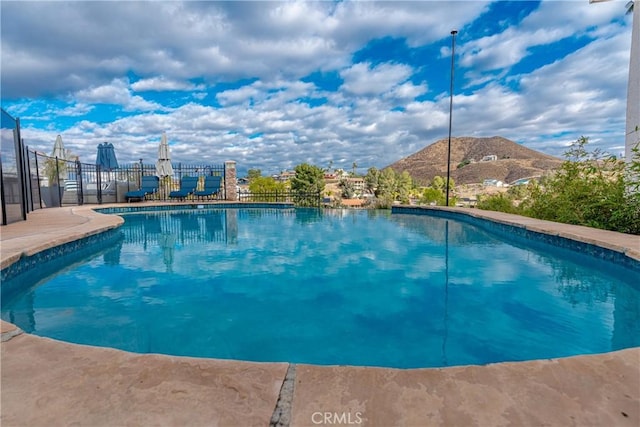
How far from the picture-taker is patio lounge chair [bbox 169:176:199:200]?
51.1ft

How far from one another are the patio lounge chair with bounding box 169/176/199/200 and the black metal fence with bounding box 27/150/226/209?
0.32 meters

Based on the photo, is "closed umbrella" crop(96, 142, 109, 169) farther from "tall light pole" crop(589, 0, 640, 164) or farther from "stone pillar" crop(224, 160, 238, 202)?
"tall light pole" crop(589, 0, 640, 164)

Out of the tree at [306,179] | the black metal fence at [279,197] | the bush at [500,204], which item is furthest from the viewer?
the tree at [306,179]

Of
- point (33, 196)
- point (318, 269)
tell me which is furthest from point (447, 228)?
point (33, 196)

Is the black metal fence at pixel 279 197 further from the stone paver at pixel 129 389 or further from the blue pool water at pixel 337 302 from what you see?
the stone paver at pixel 129 389

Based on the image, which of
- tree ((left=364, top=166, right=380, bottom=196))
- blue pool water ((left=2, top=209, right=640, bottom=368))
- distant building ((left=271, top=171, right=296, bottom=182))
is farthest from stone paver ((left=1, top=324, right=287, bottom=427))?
tree ((left=364, top=166, right=380, bottom=196))

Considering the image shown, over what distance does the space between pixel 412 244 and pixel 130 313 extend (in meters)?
5.28

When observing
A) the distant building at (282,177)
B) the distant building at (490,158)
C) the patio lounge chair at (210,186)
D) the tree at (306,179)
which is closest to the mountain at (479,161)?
the distant building at (490,158)

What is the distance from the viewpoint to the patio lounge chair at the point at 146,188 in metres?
14.8

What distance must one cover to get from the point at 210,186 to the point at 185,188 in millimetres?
1300

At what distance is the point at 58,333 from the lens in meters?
2.66

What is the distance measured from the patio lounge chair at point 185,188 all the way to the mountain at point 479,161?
1768 inches

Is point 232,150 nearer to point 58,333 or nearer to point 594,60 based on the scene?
point 594,60

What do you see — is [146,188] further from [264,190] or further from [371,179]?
[371,179]
